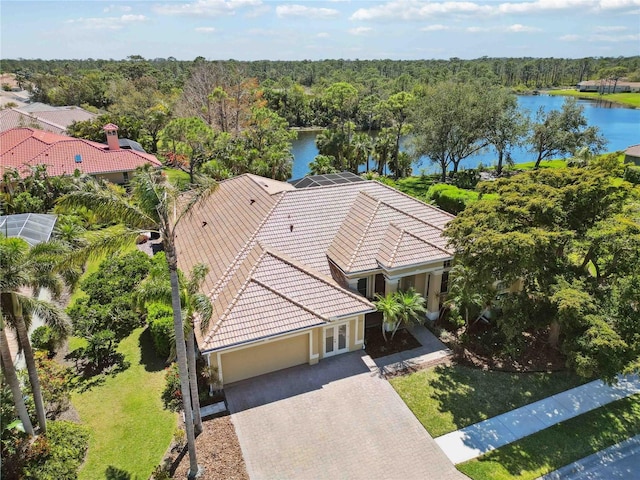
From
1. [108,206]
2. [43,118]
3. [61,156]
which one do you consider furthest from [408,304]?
[43,118]

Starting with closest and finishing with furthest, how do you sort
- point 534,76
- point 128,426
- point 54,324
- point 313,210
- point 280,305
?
point 54,324, point 128,426, point 280,305, point 313,210, point 534,76

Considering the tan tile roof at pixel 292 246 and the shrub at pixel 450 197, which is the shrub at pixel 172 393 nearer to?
the tan tile roof at pixel 292 246

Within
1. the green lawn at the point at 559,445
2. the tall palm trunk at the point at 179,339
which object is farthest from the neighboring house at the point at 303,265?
the green lawn at the point at 559,445

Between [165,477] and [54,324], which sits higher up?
[54,324]

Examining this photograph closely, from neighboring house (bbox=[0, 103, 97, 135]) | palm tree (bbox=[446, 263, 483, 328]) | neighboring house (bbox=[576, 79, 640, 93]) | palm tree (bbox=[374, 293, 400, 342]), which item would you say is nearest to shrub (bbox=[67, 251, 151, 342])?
palm tree (bbox=[374, 293, 400, 342])

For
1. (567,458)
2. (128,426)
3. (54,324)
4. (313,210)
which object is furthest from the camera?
(313,210)

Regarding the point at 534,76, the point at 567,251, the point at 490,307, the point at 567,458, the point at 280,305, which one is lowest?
the point at 567,458

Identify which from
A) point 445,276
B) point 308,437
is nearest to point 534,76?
point 445,276

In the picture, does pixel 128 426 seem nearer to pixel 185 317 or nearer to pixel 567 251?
pixel 185 317

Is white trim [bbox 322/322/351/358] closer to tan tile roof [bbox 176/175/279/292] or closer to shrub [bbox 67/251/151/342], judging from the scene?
tan tile roof [bbox 176/175/279/292]
